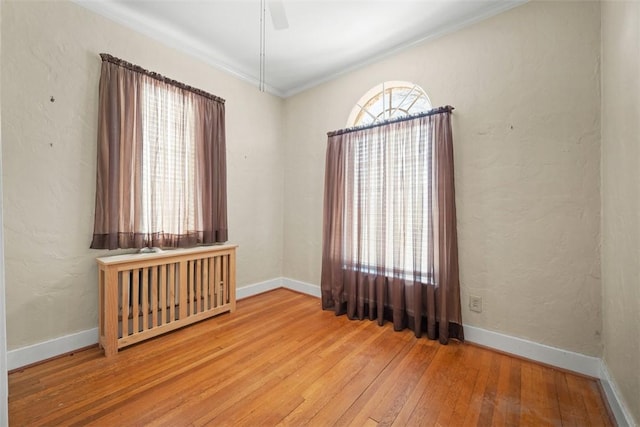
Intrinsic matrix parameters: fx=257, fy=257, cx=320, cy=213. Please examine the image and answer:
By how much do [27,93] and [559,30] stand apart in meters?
3.82

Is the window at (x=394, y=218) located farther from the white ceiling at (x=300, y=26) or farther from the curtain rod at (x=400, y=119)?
the white ceiling at (x=300, y=26)

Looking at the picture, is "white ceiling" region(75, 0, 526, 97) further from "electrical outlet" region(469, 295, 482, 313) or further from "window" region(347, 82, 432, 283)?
"electrical outlet" region(469, 295, 482, 313)

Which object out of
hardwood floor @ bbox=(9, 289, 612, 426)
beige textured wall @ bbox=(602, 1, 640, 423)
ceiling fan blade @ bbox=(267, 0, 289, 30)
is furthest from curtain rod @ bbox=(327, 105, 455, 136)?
hardwood floor @ bbox=(9, 289, 612, 426)

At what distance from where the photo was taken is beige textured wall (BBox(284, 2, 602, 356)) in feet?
5.77

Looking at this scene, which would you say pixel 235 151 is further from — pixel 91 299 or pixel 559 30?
pixel 559 30

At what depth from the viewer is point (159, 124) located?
7.88ft

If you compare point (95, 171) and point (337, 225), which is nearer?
point (95, 171)

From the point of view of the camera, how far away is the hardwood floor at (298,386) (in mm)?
1391

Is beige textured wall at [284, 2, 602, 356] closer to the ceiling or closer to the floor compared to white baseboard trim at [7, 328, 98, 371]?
closer to the ceiling

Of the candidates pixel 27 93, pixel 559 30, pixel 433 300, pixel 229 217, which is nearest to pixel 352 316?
pixel 433 300

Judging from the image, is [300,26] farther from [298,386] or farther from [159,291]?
[298,386]

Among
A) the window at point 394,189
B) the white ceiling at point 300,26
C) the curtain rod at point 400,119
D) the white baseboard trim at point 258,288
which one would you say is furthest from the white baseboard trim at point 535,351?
the white ceiling at point 300,26

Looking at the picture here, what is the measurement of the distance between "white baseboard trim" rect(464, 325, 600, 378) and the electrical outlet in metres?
0.15

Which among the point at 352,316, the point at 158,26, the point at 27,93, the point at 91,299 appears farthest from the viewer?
the point at 352,316
